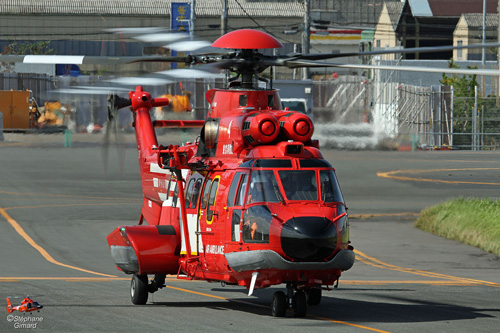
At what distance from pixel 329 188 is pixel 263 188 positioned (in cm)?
106

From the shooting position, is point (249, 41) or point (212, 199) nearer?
point (249, 41)

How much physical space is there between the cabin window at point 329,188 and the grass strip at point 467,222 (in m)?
11.4

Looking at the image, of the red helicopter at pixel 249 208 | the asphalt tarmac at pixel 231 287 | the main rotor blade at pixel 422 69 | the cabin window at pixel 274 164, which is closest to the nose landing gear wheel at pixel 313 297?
the red helicopter at pixel 249 208

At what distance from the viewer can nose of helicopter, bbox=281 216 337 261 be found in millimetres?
14047

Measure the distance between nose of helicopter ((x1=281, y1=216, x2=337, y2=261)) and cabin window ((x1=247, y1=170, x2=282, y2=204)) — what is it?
0.62 meters

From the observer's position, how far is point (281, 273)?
1423cm

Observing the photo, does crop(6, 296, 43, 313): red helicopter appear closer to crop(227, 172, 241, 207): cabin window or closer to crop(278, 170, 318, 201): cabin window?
crop(227, 172, 241, 207): cabin window

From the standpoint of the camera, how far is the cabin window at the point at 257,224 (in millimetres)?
14312

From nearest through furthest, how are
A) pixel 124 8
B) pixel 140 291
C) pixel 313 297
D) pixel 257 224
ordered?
pixel 257 224
pixel 313 297
pixel 140 291
pixel 124 8

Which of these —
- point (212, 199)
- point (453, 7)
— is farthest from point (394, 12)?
point (212, 199)

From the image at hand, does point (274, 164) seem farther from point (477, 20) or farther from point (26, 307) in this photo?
point (477, 20)

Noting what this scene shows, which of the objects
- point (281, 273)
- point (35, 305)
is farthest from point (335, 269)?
point (35, 305)

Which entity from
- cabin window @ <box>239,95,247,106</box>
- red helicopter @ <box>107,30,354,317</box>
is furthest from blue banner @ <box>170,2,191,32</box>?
cabin window @ <box>239,95,247,106</box>

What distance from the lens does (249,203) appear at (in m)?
14.7
